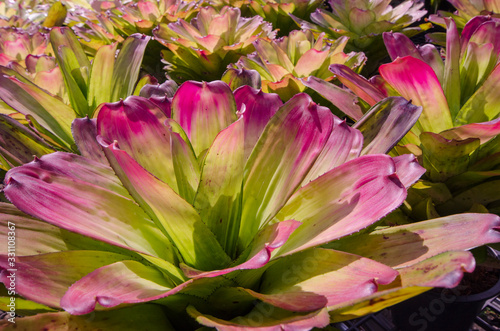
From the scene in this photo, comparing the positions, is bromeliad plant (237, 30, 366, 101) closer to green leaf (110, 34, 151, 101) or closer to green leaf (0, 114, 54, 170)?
green leaf (110, 34, 151, 101)

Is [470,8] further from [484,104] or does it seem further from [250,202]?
[250,202]

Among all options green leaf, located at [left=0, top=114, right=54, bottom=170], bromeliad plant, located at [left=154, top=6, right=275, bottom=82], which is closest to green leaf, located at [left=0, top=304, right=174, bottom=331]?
green leaf, located at [left=0, top=114, right=54, bottom=170]

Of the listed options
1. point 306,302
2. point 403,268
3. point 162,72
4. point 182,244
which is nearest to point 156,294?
point 182,244

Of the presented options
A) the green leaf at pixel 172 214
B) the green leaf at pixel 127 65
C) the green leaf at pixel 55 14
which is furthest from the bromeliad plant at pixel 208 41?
the green leaf at pixel 55 14

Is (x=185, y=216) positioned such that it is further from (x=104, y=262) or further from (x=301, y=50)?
(x=301, y=50)

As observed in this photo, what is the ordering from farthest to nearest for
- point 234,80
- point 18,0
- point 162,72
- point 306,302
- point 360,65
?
point 18,0, point 162,72, point 360,65, point 234,80, point 306,302

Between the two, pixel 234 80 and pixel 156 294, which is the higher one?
pixel 234 80
